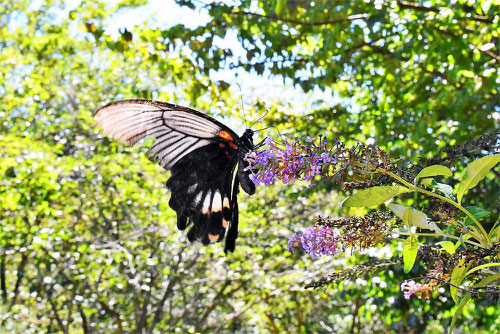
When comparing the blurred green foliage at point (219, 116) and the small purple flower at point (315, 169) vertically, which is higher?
the blurred green foliage at point (219, 116)

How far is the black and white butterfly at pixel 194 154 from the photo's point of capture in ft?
5.83

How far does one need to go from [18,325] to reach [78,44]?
447 cm

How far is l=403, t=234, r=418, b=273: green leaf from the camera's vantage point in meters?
0.87

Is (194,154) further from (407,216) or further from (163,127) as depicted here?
(407,216)

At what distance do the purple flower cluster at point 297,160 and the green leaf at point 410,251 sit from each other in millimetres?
175

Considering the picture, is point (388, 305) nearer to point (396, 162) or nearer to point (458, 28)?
point (458, 28)

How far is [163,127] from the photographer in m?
1.89

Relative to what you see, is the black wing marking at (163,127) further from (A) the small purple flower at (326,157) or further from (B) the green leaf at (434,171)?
(B) the green leaf at (434,171)

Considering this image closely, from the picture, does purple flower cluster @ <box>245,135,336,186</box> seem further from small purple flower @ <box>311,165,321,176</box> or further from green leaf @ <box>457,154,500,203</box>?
green leaf @ <box>457,154,500,203</box>

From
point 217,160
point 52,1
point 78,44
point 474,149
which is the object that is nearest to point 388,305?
point 217,160

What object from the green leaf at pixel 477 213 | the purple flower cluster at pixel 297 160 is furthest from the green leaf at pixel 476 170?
the purple flower cluster at pixel 297 160

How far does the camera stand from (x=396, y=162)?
0.83 metres

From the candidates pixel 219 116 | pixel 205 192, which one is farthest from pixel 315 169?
pixel 219 116

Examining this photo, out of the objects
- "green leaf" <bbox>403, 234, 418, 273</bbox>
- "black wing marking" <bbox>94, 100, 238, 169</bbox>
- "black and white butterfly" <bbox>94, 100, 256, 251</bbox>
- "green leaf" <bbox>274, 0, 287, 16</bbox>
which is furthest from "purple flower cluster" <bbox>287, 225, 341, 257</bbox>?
"green leaf" <bbox>274, 0, 287, 16</bbox>
